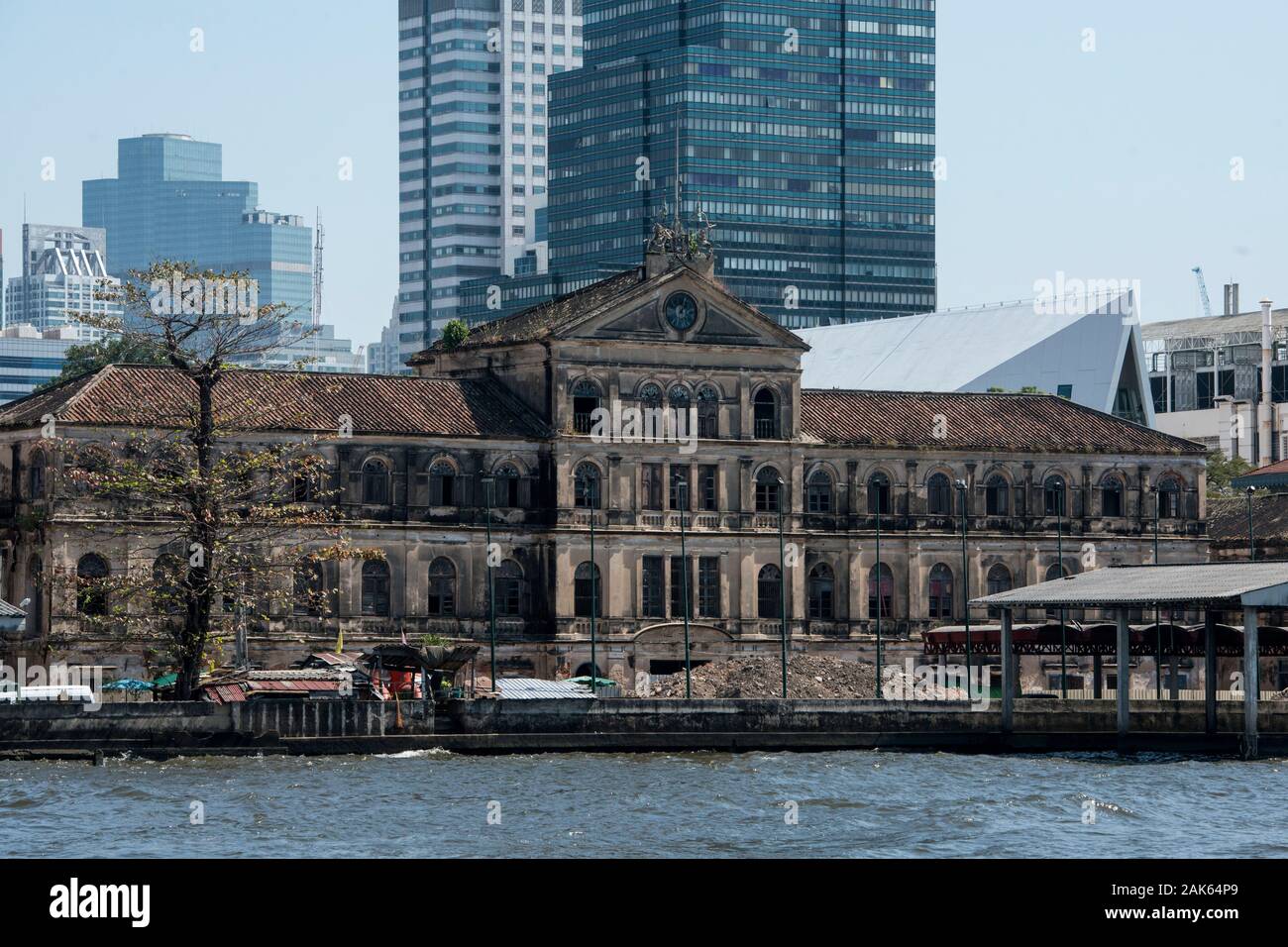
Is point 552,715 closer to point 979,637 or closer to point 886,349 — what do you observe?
point 979,637

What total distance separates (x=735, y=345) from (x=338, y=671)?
1127 inches

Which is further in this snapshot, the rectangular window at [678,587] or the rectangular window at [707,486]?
the rectangular window at [707,486]

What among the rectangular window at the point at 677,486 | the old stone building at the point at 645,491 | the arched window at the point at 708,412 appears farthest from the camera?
the arched window at the point at 708,412

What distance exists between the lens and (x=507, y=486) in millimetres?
103188

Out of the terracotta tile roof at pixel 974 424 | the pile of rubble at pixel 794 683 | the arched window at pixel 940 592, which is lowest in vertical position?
the pile of rubble at pixel 794 683

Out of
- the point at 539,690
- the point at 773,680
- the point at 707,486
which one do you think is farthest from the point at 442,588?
the point at 539,690

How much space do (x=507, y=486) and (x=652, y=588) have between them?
8.05 metres

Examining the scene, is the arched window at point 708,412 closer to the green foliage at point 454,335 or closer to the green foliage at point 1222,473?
the green foliage at point 454,335

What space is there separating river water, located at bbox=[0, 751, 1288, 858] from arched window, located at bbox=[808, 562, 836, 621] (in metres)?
29.2

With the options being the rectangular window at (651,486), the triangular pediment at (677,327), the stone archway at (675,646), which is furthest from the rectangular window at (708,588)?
the triangular pediment at (677,327)

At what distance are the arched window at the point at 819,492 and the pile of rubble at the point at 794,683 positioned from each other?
12284 mm

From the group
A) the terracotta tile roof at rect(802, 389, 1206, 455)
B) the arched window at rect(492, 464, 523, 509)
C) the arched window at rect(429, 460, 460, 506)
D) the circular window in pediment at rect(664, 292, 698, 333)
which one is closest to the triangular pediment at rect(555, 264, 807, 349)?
the circular window in pediment at rect(664, 292, 698, 333)

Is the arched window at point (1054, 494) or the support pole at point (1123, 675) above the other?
the arched window at point (1054, 494)

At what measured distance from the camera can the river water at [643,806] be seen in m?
52.2
